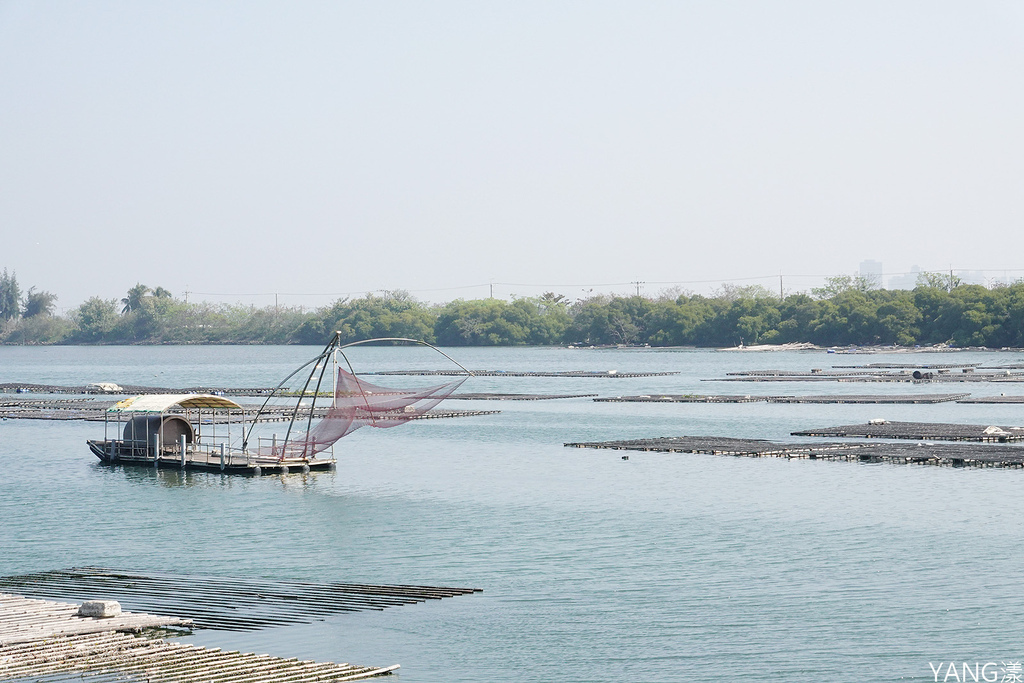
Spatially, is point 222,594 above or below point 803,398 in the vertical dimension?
below

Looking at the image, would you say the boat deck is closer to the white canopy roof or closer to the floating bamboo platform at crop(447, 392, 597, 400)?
the white canopy roof

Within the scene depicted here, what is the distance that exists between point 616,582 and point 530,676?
6.20 meters

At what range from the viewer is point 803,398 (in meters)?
77.1

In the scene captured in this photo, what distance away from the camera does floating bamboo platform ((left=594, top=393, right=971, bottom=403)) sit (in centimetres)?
7493

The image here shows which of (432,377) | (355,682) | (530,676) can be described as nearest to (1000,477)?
(530,676)

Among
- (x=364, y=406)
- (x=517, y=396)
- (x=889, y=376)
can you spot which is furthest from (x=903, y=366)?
(x=364, y=406)

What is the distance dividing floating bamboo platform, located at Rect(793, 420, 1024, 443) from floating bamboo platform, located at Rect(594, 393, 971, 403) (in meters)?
17.6

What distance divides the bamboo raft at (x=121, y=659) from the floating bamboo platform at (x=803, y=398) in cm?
6192

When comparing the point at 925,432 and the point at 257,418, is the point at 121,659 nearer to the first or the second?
the point at 257,418

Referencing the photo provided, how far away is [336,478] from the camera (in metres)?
40.4

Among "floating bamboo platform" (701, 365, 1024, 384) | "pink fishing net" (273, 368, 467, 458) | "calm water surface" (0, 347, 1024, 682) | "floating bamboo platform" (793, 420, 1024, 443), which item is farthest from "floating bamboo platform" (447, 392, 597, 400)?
"pink fishing net" (273, 368, 467, 458)

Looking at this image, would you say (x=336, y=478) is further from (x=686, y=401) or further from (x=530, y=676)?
(x=686, y=401)

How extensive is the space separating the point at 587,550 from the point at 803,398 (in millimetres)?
52951

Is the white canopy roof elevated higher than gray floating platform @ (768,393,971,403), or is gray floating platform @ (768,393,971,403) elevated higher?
the white canopy roof
